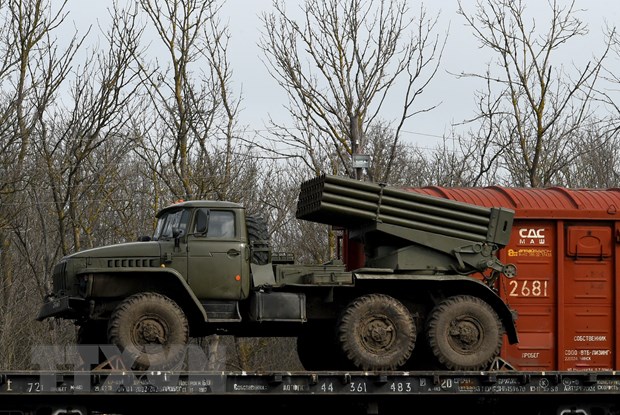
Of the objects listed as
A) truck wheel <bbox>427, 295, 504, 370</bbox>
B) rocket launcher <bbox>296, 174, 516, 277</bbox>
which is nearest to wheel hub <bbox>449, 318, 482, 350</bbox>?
truck wheel <bbox>427, 295, 504, 370</bbox>

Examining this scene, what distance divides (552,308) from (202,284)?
5182 millimetres

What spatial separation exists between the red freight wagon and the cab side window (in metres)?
3.84

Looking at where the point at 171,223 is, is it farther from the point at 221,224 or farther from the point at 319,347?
the point at 319,347

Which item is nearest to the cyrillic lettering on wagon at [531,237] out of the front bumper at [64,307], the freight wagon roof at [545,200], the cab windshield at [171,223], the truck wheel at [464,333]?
the freight wagon roof at [545,200]

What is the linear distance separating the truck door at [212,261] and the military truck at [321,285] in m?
0.01

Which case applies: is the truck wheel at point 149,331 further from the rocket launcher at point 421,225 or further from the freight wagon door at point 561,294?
the freight wagon door at point 561,294

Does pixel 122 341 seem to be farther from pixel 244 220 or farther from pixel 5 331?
pixel 5 331

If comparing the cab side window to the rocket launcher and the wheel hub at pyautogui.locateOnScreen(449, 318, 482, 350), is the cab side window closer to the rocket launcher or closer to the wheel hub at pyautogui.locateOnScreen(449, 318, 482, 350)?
the rocket launcher

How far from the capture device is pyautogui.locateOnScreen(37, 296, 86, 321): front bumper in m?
14.1

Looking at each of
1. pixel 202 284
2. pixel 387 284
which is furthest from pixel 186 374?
pixel 387 284

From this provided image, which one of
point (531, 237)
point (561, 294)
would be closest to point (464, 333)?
point (561, 294)

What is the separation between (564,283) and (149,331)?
242 inches

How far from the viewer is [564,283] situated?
52.7ft
